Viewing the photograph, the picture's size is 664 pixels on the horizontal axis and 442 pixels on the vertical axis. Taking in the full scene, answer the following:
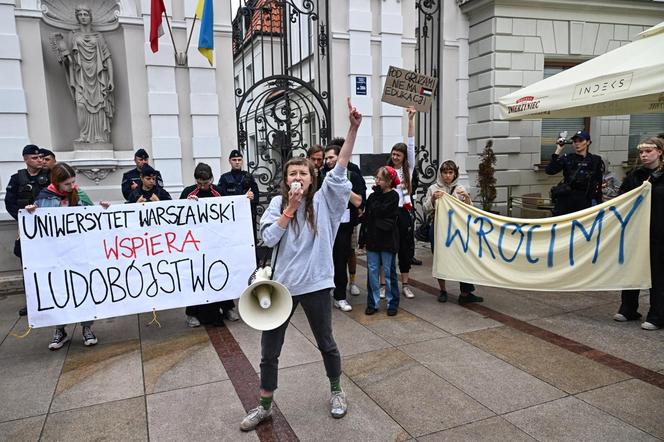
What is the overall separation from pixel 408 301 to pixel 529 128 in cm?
564

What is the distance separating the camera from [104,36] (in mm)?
7434

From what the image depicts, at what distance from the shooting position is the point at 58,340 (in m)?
4.69

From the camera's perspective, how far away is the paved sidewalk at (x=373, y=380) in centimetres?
311

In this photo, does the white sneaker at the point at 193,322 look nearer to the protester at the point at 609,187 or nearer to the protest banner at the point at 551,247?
the protest banner at the point at 551,247

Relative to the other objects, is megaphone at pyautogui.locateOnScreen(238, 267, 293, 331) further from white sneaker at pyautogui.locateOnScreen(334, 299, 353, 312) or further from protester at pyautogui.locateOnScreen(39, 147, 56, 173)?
protester at pyautogui.locateOnScreen(39, 147, 56, 173)

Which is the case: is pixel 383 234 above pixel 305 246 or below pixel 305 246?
below

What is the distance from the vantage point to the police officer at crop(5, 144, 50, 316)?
19.1 feet

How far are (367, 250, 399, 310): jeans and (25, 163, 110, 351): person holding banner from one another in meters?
2.83

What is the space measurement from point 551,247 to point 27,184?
621 cm

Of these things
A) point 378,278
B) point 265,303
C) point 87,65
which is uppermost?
point 87,65

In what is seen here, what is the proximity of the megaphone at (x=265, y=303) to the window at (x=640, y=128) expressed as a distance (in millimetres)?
10471

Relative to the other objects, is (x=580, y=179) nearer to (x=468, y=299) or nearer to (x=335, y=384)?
(x=468, y=299)

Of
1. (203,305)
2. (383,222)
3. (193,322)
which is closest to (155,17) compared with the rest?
(203,305)

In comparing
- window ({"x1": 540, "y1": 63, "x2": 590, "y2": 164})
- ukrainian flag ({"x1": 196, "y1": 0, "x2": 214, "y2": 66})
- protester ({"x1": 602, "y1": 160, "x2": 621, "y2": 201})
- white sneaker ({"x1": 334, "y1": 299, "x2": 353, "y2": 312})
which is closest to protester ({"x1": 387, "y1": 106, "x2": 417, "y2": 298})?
white sneaker ({"x1": 334, "y1": 299, "x2": 353, "y2": 312})
